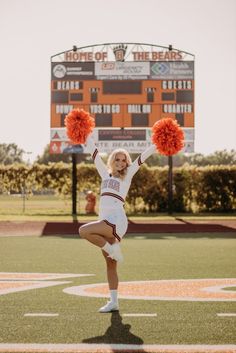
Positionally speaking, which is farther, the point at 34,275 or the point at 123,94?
the point at 123,94

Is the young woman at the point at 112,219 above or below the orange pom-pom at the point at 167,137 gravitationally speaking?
below

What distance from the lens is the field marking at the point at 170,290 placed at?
656 centimetres

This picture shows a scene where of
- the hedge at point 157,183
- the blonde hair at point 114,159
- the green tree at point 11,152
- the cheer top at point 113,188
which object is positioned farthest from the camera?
the green tree at point 11,152

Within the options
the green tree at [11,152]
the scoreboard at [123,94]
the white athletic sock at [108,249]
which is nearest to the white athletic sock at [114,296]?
the white athletic sock at [108,249]

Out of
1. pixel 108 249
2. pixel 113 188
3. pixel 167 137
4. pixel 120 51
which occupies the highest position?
pixel 120 51

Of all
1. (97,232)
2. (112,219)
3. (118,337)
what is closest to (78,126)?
(112,219)

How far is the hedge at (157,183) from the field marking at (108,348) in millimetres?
23223

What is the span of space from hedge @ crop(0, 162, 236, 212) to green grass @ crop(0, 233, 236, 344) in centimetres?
1632

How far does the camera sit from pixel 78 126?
7.16m

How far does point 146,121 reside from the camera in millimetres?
25812

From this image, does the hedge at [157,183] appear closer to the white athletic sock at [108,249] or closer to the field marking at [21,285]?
the field marking at [21,285]

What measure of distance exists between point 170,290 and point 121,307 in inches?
45.3

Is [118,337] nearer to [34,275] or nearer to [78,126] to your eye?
[78,126]

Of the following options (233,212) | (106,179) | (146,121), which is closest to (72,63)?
(146,121)
